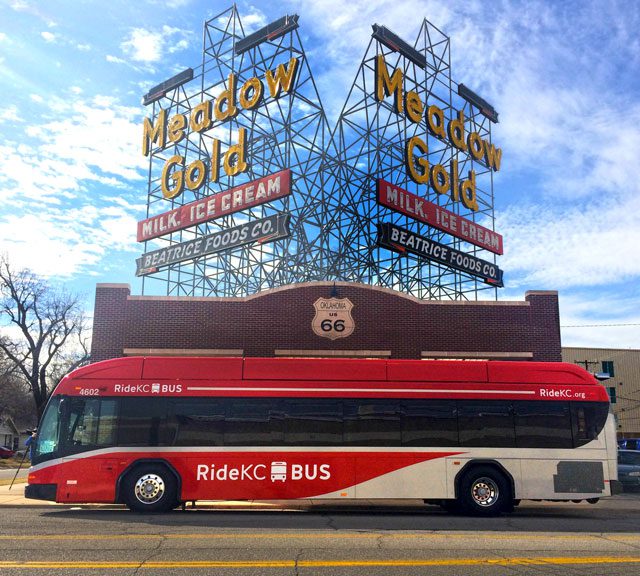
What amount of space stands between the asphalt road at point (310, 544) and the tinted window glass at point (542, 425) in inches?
59.5

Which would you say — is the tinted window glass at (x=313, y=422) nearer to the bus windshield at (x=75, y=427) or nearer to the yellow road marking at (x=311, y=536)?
the yellow road marking at (x=311, y=536)

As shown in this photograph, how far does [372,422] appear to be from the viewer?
13125 mm

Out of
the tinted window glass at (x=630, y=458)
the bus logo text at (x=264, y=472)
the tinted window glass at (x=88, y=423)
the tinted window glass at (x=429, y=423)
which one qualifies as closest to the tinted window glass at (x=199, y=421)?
the bus logo text at (x=264, y=472)

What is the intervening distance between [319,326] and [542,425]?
778 cm

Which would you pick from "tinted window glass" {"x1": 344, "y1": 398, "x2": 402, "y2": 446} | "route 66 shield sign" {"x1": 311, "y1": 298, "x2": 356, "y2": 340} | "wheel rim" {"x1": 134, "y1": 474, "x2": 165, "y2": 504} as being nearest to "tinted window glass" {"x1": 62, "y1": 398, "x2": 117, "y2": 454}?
"wheel rim" {"x1": 134, "y1": 474, "x2": 165, "y2": 504}

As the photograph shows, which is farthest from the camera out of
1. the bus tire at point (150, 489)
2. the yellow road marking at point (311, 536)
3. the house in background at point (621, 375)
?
the house in background at point (621, 375)

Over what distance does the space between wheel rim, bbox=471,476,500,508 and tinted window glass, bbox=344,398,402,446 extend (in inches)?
72.2

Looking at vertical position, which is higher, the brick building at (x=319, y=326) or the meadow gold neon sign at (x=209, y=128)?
the meadow gold neon sign at (x=209, y=128)

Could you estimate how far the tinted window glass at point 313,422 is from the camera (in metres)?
13.0

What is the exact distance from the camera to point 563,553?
852 cm

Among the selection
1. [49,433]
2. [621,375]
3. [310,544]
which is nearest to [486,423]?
[310,544]

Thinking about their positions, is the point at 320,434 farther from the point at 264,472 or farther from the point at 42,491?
the point at 42,491

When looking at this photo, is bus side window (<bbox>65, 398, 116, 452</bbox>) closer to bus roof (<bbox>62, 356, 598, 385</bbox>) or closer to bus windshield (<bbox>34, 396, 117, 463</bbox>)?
bus windshield (<bbox>34, 396, 117, 463</bbox>)

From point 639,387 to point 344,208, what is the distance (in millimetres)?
36378
